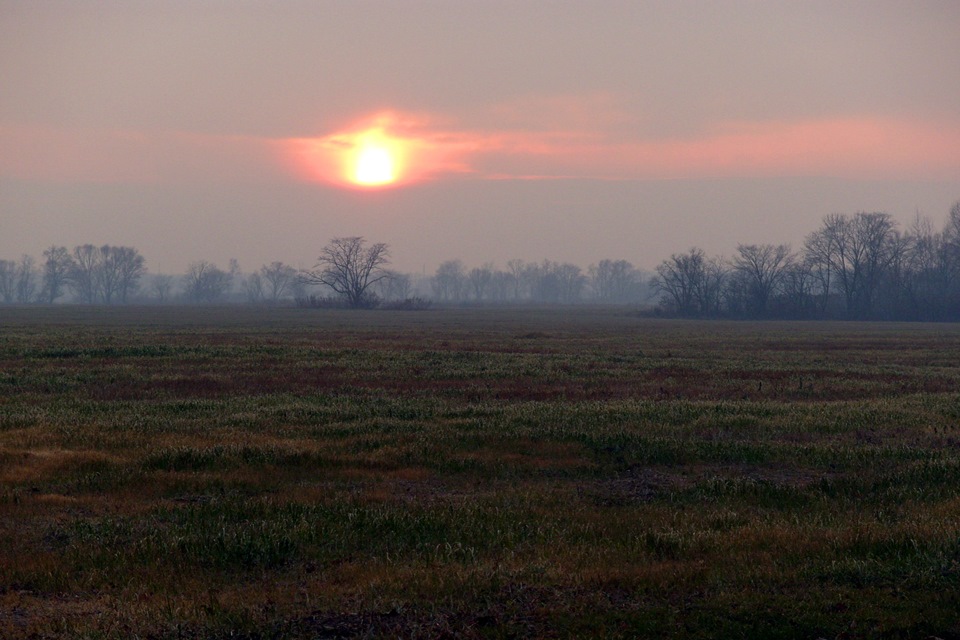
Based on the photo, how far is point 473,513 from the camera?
1014cm

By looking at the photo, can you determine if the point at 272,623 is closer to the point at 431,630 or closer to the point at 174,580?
the point at 431,630

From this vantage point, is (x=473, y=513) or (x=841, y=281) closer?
(x=473, y=513)

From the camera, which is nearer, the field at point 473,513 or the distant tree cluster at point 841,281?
the field at point 473,513

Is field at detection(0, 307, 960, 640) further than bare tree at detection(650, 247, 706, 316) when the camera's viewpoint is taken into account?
No

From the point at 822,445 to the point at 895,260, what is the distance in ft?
444

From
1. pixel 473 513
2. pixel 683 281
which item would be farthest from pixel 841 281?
pixel 473 513

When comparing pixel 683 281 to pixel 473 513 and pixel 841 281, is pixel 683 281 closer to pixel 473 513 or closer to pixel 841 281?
pixel 841 281

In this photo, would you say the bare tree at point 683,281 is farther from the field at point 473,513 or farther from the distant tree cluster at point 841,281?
the field at point 473,513

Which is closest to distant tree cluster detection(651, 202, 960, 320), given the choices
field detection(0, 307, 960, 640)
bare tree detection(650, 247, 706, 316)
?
bare tree detection(650, 247, 706, 316)

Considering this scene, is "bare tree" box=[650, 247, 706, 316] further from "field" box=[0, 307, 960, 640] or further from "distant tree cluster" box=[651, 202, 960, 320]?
"field" box=[0, 307, 960, 640]

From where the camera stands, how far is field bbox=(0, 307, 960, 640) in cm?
689

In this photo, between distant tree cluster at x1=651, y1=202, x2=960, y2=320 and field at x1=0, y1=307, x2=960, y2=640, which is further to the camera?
distant tree cluster at x1=651, y1=202, x2=960, y2=320

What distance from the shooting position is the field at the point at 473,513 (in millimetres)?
6891

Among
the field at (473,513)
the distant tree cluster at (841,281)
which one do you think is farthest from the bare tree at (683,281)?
the field at (473,513)
